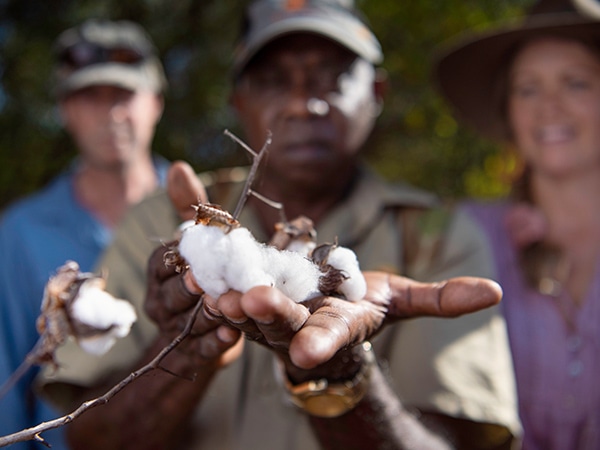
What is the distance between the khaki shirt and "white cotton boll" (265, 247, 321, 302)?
630 mm

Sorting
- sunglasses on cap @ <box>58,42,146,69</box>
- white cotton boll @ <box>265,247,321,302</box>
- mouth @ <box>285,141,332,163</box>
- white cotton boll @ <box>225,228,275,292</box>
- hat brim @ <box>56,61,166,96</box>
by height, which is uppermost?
white cotton boll @ <box>225,228,275,292</box>

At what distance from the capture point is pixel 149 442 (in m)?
1.73

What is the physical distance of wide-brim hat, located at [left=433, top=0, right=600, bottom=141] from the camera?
2473 millimetres

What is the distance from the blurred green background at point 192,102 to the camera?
157 inches

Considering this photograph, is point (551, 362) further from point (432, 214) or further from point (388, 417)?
point (388, 417)

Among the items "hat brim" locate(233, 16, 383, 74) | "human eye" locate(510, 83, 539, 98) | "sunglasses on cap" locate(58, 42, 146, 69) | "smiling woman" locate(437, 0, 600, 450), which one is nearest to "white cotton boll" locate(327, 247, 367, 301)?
"hat brim" locate(233, 16, 383, 74)

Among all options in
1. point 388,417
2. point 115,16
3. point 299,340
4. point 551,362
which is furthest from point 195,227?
point 115,16

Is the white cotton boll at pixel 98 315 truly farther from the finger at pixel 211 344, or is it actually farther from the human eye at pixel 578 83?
the human eye at pixel 578 83

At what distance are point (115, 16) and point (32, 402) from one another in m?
2.42

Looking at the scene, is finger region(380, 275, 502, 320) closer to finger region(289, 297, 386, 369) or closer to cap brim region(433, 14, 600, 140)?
finger region(289, 297, 386, 369)

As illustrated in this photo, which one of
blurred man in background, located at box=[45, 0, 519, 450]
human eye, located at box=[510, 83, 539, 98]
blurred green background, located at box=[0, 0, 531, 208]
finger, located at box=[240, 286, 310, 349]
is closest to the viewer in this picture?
finger, located at box=[240, 286, 310, 349]

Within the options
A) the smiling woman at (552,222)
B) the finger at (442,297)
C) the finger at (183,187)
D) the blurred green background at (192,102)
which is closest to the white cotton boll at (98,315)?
the finger at (183,187)

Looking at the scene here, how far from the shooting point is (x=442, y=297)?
1216 millimetres

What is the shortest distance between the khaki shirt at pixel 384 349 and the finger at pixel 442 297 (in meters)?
0.55
